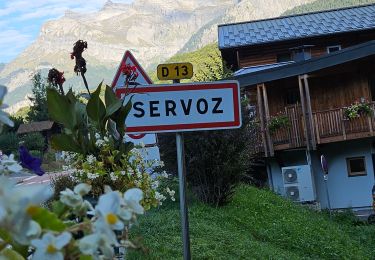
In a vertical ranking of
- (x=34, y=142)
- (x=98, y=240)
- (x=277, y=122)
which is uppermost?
(x=34, y=142)

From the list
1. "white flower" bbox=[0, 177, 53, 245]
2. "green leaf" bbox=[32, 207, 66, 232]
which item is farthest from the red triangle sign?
"white flower" bbox=[0, 177, 53, 245]

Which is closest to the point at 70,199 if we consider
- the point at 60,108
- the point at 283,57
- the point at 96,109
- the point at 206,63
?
the point at 60,108

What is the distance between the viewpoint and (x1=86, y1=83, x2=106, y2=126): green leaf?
3.50 meters

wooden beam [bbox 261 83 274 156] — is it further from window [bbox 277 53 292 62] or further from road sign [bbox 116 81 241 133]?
road sign [bbox 116 81 241 133]

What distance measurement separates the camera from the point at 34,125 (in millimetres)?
61500

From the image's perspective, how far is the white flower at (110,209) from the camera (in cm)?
108

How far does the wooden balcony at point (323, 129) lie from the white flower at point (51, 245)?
744 inches

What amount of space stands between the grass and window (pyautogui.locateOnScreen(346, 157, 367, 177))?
6.95 metres

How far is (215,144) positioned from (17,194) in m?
9.96

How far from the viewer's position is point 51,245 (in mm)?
1065

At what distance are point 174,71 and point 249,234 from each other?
213 inches

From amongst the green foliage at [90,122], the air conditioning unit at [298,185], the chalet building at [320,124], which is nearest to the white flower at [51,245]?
the green foliage at [90,122]

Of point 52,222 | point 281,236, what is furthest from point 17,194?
→ point 281,236

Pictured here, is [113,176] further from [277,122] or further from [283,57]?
[283,57]
